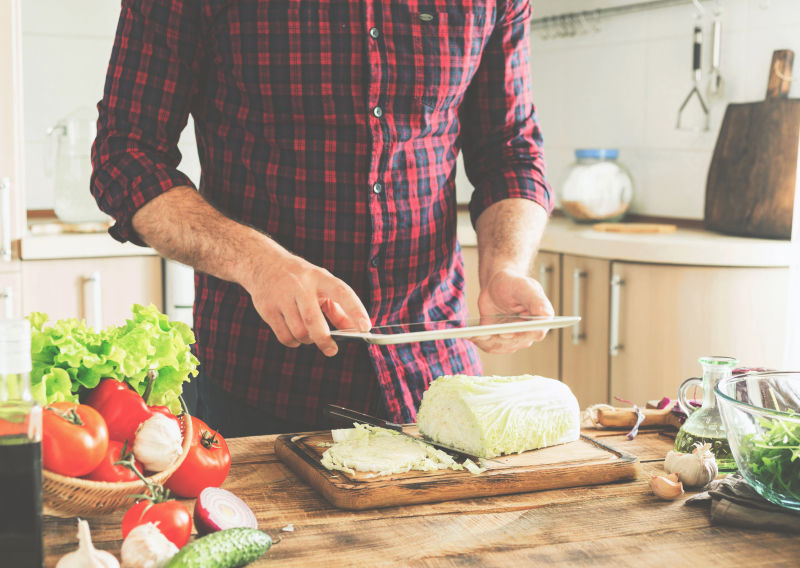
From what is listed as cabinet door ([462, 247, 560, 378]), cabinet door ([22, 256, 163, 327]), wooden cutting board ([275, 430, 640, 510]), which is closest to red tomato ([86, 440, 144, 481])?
wooden cutting board ([275, 430, 640, 510])

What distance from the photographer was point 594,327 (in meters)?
2.72

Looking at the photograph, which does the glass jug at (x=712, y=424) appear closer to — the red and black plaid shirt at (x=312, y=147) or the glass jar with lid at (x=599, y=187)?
the red and black plaid shirt at (x=312, y=147)

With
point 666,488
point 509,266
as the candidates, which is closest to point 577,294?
point 509,266

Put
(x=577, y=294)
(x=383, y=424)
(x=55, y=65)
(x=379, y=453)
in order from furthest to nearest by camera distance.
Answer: (x=55, y=65)
(x=577, y=294)
(x=383, y=424)
(x=379, y=453)

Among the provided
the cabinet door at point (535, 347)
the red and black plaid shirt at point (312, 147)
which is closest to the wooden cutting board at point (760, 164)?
the cabinet door at point (535, 347)

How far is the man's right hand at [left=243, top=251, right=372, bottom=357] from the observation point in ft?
3.66

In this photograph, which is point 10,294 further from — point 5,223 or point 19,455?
point 19,455

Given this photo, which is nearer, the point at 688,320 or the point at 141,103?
the point at 141,103

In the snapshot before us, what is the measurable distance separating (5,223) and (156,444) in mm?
1804

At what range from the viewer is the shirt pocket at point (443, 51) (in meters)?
1.48

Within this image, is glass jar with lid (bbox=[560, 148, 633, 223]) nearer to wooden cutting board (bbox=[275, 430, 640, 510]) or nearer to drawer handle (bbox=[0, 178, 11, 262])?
drawer handle (bbox=[0, 178, 11, 262])

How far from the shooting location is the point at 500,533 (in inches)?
39.4

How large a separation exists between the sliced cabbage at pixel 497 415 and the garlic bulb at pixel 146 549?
1.48 ft

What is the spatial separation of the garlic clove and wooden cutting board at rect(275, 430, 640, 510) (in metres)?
0.07
